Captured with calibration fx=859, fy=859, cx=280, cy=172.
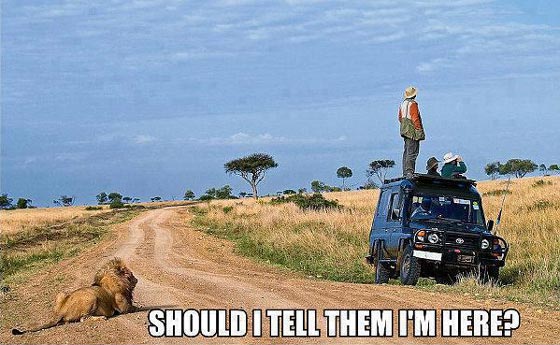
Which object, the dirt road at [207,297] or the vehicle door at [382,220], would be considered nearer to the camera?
the dirt road at [207,297]

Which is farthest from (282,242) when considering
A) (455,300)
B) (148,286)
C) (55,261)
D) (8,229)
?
(8,229)

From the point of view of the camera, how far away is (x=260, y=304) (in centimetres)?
1116

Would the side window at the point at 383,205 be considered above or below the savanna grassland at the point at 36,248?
above

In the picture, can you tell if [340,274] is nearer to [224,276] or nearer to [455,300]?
[224,276]

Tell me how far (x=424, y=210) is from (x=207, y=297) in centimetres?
474

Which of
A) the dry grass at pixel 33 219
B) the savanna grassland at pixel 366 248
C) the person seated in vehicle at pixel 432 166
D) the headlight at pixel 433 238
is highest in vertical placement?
the person seated in vehicle at pixel 432 166

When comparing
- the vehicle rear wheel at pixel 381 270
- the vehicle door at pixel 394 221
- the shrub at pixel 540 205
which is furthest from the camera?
the shrub at pixel 540 205

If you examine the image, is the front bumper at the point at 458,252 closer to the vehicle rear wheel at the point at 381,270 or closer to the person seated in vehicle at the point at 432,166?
the vehicle rear wheel at the point at 381,270

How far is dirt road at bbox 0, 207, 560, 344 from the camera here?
9125mm

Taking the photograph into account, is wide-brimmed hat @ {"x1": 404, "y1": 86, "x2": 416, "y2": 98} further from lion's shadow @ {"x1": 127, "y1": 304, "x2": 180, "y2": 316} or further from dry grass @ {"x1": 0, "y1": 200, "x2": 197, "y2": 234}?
dry grass @ {"x1": 0, "y1": 200, "x2": 197, "y2": 234}

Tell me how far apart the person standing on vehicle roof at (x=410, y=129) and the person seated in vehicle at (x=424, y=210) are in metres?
0.95

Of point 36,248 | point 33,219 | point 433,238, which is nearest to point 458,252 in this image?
point 433,238

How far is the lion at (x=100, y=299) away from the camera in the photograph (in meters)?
9.98

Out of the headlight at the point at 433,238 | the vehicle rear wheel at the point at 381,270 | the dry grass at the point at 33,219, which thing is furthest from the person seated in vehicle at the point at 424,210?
the dry grass at the point at 33,219
